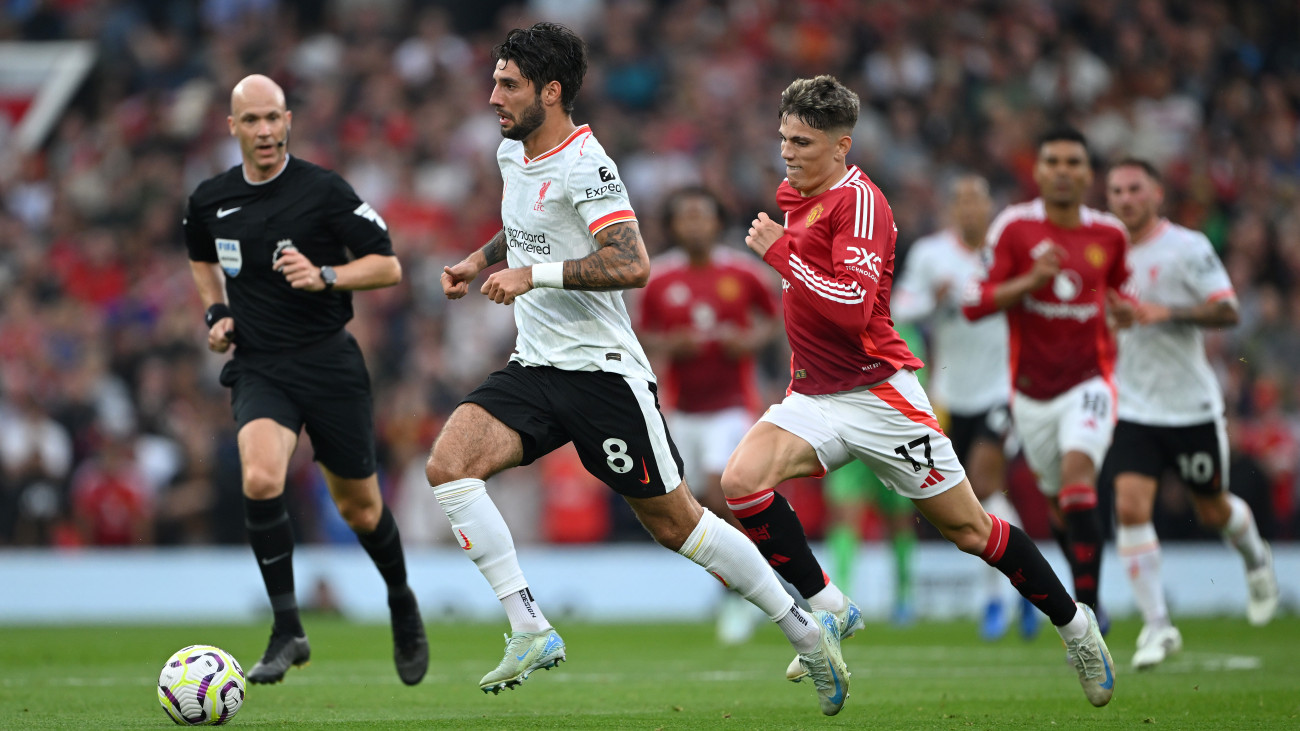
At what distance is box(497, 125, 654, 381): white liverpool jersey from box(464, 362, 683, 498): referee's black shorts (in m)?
0.08

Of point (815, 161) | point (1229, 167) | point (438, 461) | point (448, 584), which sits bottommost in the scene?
point (448, 584)

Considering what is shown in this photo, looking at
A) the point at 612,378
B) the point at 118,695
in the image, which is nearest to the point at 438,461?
the point at 612,378

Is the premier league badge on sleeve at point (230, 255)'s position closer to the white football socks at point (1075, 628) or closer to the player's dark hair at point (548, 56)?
the player's dark hair at point (548, 56)

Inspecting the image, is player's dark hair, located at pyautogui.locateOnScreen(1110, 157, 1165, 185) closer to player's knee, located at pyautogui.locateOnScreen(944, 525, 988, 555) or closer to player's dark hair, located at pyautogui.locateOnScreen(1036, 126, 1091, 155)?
player's dark hair, located at pyautogui.locateOnScreen(1036, 126, 1091, 155)

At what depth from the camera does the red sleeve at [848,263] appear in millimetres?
6520

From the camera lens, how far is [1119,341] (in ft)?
34.7

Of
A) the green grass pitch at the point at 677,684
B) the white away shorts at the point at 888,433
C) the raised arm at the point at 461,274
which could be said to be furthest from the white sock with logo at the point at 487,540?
the white away shorts at the point at 888,433

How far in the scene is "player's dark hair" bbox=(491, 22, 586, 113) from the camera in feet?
21.8

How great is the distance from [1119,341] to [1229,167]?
9.78 metres

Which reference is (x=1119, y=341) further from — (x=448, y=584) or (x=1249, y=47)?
(x=1249, y=47)

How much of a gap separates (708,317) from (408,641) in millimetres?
4511

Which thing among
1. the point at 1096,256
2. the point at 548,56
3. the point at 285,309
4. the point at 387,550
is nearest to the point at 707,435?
the point at 1096,256

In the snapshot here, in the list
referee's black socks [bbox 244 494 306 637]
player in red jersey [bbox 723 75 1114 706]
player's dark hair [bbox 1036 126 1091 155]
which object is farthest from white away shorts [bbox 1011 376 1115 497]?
referee's black socks [bbox 244 494 306 637]

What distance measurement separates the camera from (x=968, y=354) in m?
12.4
